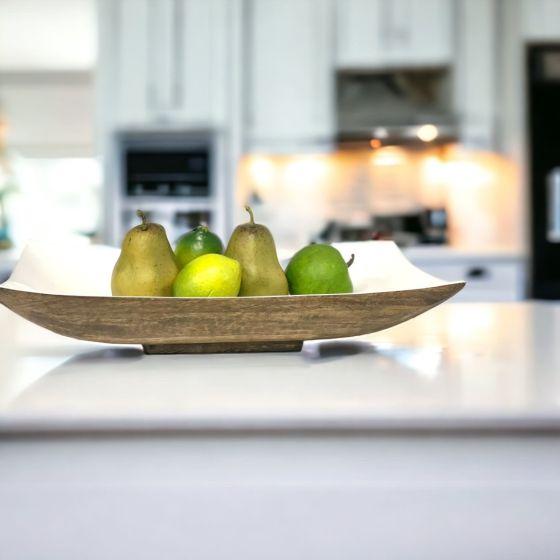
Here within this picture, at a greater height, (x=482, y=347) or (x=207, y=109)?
(x=207, y=109)

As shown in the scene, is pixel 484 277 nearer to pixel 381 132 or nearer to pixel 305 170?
pixel 381 132

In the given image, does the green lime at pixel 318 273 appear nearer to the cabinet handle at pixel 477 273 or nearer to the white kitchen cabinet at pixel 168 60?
the cabinet handle at pixel 477 273

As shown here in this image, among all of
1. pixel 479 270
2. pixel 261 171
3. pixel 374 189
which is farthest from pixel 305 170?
pixel 479 270

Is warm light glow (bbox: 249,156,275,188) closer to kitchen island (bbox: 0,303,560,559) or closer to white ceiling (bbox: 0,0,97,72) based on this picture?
white ceiling (bbox: 0,0,97,72)

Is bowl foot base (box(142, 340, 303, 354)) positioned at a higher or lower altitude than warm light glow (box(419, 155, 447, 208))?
lower

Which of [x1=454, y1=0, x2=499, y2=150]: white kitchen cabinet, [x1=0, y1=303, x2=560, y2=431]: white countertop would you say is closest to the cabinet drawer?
[x1=454, y1=0, x2=499, y2=150]: white kitchen cabinet

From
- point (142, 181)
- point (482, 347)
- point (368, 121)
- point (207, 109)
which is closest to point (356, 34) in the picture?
point (368, 121)

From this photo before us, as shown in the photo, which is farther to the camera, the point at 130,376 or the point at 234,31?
the point at 234,31

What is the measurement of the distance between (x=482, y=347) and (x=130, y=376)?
Answer: 409mm

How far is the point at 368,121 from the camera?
10.7ft

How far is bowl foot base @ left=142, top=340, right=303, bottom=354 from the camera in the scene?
754mm

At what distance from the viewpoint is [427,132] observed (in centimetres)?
325

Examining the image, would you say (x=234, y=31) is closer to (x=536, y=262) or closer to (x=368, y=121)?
(x=368, y=121)

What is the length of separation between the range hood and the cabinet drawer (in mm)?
653
